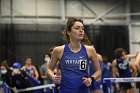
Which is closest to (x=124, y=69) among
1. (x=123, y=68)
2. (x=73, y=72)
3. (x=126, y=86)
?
(x=123, y=68)

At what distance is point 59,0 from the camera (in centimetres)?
2189

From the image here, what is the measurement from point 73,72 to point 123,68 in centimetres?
646

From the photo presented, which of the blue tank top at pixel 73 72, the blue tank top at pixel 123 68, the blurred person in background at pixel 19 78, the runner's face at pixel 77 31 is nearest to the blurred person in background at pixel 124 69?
the blue tank top at pixel 123 68

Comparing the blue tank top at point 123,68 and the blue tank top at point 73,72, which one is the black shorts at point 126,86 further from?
the blue tank top at point 73,72

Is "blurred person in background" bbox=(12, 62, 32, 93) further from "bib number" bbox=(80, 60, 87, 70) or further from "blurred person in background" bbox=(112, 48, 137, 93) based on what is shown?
"bib number" bbox=(80, 60, 87, 70)

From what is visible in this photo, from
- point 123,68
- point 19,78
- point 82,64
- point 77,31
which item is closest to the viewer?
point 82,64

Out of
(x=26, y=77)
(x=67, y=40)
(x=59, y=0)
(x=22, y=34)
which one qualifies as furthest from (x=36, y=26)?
(x=67, y=40)

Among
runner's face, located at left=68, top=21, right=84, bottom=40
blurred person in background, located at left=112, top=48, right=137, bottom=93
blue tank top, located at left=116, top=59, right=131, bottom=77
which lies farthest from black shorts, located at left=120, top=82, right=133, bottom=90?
runner's face, located at left=68, top=21, right=84, bottom=40

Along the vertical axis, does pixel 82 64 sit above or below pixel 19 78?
above

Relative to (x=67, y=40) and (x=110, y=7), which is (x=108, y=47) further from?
(x=67, y=40)

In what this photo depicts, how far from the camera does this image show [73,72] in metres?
4.89

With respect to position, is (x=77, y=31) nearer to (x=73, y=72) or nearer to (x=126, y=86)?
(x=73, y=72)

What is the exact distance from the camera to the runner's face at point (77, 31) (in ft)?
16.4

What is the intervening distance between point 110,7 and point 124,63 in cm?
1191
